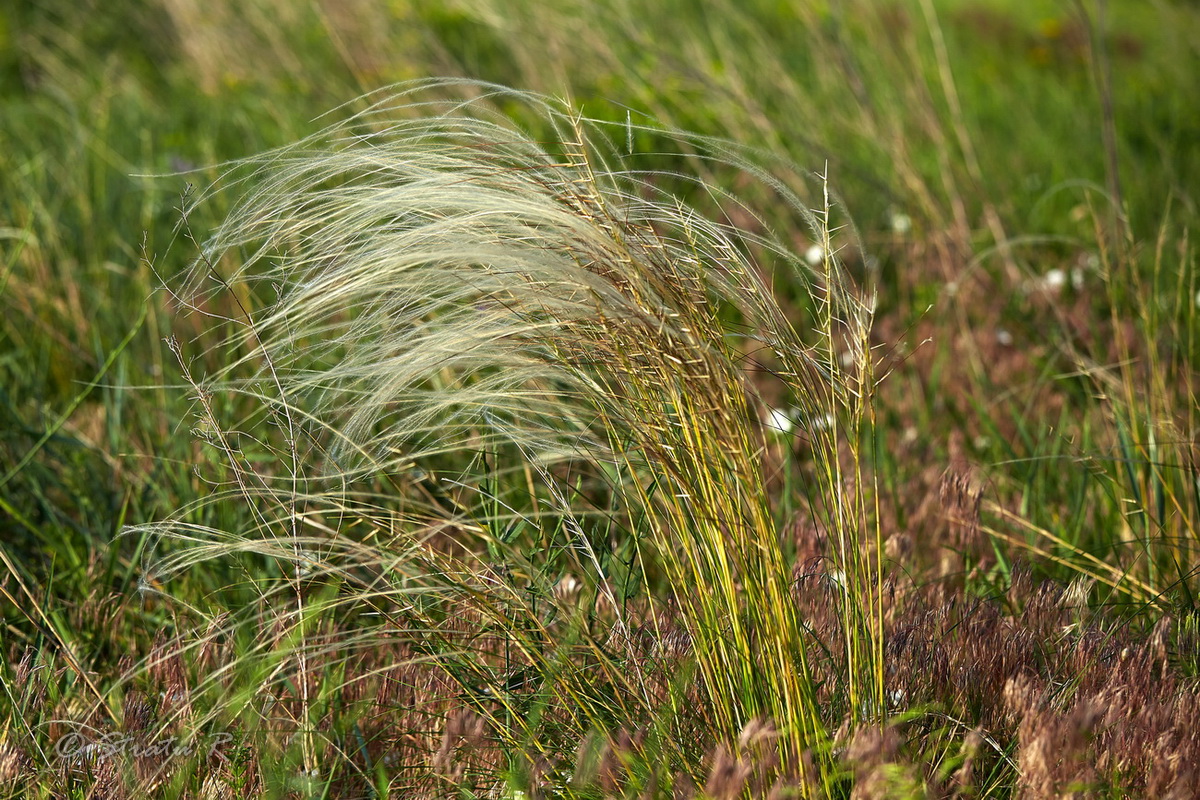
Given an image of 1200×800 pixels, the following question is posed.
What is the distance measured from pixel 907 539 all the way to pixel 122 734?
137 centimetres

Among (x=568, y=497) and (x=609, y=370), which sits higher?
(x=609, y=370)

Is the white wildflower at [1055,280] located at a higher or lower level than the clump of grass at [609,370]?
lower

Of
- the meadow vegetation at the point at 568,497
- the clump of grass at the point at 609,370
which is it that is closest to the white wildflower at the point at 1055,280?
the meadow vegetation at the point at 568,497

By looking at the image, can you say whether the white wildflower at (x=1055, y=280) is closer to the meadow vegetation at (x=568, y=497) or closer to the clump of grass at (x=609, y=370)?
the meadow vegetation at (x=568, y=497)

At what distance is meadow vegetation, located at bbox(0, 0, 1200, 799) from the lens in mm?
Result: 1342

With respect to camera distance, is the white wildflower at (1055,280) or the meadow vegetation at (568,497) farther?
the white wildflower at (1055,280)

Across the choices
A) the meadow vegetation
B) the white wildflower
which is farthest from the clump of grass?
the white wildflower

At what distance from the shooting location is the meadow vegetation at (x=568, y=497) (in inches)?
52.8

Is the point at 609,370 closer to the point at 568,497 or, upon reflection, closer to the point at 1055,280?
the point at 568,497

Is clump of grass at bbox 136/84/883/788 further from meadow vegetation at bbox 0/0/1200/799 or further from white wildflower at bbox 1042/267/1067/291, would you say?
white wildflower at bbox 1042/267/1067/291

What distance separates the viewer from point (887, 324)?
349 centimetres

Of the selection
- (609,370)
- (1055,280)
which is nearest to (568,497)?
(609,370)

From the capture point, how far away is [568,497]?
68.7 inches

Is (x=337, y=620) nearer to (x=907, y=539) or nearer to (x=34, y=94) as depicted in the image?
(x=907, y=539)
